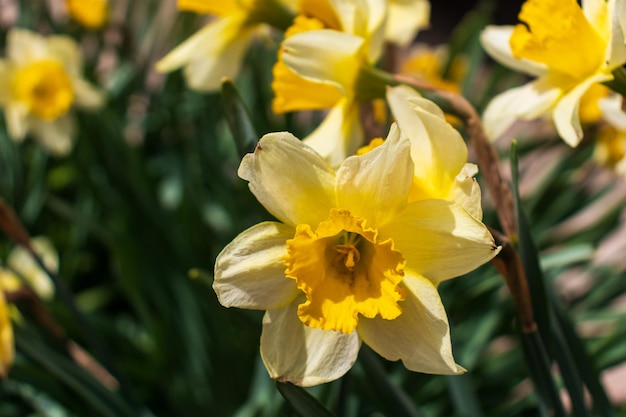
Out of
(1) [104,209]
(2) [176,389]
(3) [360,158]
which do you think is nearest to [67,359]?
(2) [176,389]

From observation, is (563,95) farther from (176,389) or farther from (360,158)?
(176,389)

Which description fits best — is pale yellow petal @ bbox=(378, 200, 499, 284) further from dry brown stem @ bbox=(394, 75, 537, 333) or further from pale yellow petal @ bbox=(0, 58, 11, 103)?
pale yellow petal @ bbox=(0, 58, 11, 103)

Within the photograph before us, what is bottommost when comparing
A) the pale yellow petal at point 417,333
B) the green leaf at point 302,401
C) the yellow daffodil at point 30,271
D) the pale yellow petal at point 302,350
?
the yellow daffodil at point 30,271

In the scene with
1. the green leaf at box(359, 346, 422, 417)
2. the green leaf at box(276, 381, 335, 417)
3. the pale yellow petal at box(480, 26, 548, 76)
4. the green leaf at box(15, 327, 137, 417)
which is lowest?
the green leaf at box(15, 327, 137, 417)

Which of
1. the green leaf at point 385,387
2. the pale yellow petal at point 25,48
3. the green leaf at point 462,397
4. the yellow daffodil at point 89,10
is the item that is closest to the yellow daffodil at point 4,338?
the green leaf at point 385,387

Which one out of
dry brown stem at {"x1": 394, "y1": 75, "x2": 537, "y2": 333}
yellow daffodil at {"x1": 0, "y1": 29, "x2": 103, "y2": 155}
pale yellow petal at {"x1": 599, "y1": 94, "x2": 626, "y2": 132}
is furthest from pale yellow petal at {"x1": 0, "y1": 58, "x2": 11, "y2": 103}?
pale yellow petal at {"x1": 599, "y1": 94, "x2": 626, "y2": 132}

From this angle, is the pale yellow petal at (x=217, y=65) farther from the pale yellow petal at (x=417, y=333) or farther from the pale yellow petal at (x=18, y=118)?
the pale yellow petal at (x=18, y=118)
